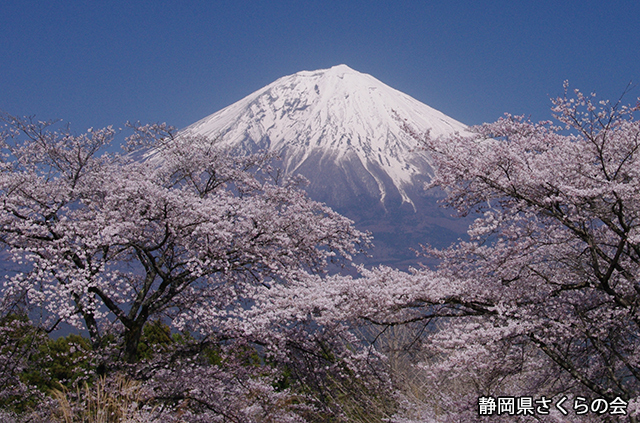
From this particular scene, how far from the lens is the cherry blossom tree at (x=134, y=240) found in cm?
599

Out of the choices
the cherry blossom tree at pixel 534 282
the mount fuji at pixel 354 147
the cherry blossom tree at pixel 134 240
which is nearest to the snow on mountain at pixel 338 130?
the mount fuji at pixel 354 147

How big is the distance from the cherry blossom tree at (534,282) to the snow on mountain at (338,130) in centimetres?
15560

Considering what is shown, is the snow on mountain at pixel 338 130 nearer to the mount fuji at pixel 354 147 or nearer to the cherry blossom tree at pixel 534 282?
the mount fuji at pixel 354 147

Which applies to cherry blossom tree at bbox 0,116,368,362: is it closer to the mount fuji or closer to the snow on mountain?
the snow on mountain

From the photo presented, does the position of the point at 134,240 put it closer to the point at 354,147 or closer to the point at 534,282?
the point at 534,282

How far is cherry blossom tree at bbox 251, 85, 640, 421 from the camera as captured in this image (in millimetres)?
4684

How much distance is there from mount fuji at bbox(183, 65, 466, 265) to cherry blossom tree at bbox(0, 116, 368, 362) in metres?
154

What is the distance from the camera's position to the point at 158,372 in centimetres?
679

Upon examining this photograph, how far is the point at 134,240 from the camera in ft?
→ 21.1

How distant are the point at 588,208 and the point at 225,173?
689 cm

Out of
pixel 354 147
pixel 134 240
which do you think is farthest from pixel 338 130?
pixel 134 240

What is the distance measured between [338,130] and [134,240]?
178840 mm

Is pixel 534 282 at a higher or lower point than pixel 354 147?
lower

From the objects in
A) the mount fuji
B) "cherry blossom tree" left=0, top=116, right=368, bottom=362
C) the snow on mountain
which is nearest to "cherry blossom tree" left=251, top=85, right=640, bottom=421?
"cherry blossom tree" left=0, top=116, right=368, bottom=362
